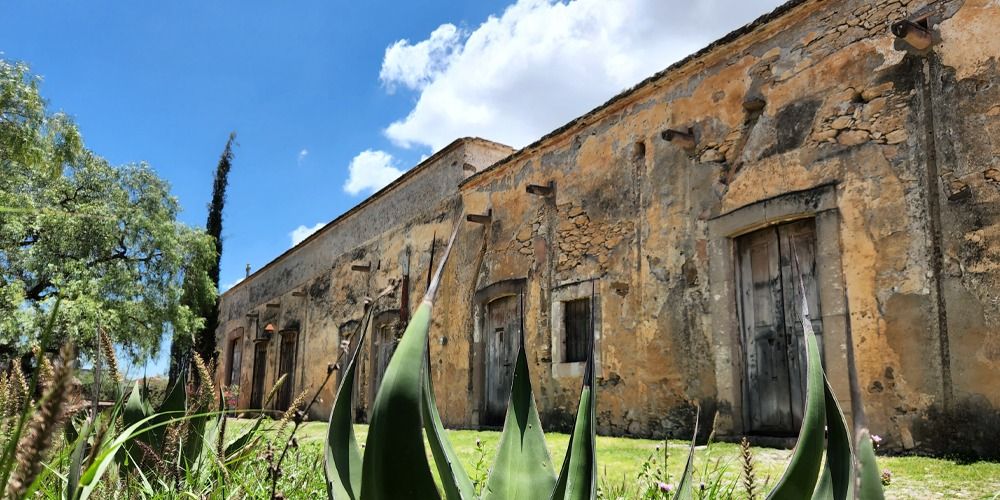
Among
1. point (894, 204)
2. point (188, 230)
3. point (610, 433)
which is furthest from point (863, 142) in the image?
point (188, 230)

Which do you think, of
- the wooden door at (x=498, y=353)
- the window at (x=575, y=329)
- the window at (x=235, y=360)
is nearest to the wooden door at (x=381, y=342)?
the wooden door at (x=498, y=353)

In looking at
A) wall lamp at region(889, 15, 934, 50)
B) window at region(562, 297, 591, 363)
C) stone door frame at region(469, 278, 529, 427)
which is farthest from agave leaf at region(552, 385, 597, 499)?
stone door frame at region(469, 278, 529, 427)

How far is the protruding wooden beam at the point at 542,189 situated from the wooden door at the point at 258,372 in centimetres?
1200

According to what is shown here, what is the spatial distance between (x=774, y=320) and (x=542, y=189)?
3398 mm

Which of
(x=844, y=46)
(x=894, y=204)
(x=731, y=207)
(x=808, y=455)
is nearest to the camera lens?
(x=808, y=455)

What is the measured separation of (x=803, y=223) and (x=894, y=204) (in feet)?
2.72

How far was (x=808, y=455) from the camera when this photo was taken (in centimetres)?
101

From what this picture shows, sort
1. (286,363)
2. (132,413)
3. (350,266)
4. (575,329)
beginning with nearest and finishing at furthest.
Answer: (132,413), (575,329), (350,266), (286,363)

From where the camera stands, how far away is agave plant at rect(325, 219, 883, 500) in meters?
0.81

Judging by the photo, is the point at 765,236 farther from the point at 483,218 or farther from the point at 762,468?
the point at 483,218

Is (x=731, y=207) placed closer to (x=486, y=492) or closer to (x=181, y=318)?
(x=486, y=492)

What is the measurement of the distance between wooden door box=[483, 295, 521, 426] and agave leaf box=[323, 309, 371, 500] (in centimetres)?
779

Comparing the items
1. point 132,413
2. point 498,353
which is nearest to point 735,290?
point 498,353

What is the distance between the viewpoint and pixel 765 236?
609cm
